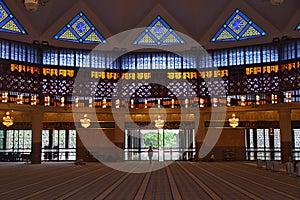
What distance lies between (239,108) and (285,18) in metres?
7.09

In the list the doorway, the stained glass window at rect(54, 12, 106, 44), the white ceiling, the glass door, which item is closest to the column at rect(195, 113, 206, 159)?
the doorway

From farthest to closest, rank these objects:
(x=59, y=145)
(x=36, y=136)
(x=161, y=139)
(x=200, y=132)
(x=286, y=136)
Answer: (x=59, y=145) → (x=161, y=139) → (x=200, y=132) → (x=36, y=136) → (x=286, y=136)

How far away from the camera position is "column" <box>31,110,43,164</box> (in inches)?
1144

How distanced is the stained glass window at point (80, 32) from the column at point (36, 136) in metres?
6.15

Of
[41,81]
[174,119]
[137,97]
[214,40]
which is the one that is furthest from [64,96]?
[214,40]

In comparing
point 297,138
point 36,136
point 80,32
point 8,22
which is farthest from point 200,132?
point 8,22

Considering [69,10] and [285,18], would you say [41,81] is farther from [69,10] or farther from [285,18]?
[285,18]

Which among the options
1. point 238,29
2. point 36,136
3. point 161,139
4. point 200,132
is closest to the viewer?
point 36,136

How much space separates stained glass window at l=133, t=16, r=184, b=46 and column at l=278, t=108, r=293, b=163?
9.67 metres

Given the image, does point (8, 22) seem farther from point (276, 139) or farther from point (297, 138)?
point (297, 138)

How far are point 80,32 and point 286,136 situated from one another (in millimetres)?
16425

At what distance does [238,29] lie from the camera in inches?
1261

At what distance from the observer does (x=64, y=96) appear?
3089 centimetres

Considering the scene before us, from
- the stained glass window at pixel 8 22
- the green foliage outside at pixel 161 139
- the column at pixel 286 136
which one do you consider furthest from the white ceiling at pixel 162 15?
the green foliage outside at pixel 161 139
